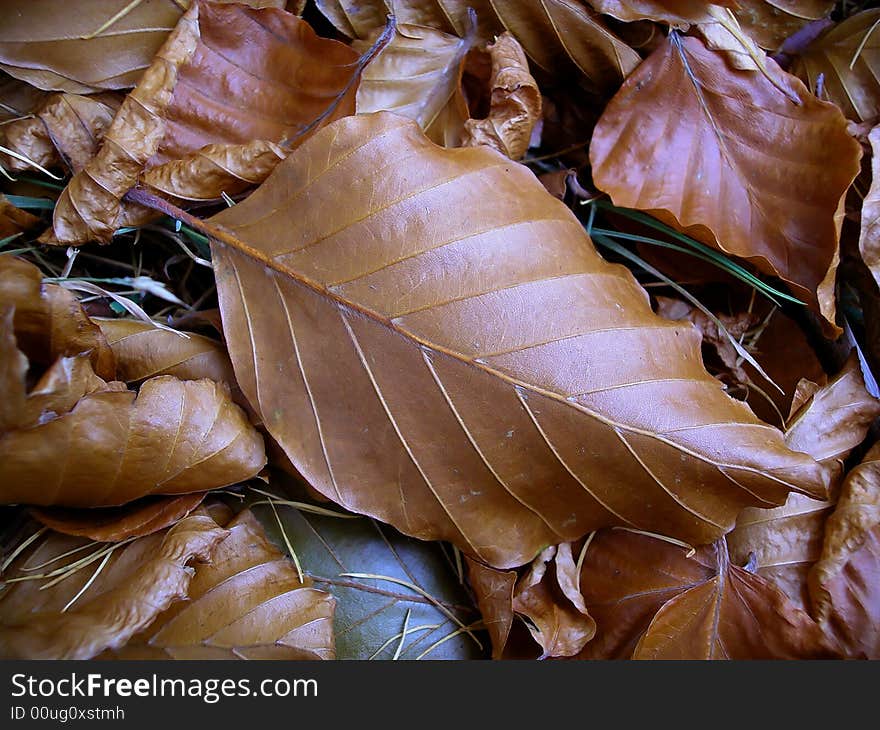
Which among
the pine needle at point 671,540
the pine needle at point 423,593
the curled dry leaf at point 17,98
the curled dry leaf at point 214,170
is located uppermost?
the curled dry leaf at point 17,98

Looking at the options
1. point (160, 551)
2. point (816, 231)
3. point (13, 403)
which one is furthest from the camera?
point (816, 231)

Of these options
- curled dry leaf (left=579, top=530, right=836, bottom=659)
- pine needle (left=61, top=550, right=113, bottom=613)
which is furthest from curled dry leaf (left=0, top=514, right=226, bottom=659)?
curled dry leaf (left=579, top=530, right=836, bottom=659)

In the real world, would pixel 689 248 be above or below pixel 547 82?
below

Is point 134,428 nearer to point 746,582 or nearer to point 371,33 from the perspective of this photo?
point 371,33

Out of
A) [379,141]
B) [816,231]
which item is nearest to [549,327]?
[379,141]

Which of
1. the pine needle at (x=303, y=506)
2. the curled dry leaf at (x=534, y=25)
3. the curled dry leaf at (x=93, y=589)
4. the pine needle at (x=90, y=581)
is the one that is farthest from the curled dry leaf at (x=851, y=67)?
the pine needle at (x=90, y=581)

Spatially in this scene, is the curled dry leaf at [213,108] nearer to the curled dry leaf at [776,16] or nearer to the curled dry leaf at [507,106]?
the curled dry leaf at [507,106]

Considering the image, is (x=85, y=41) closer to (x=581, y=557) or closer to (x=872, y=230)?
(x=581, y=557)
